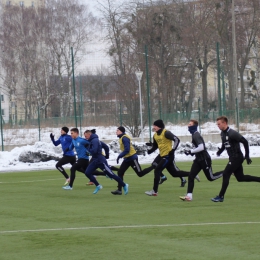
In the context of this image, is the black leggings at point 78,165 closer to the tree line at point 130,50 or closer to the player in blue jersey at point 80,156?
the player in blue jersey at point 80,156

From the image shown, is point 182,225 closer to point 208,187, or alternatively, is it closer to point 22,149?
point 208,187

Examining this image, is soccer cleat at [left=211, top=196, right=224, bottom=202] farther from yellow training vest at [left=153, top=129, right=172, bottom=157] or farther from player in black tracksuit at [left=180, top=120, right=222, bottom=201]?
yellow training vest at [left=153, top=129, right=172, bottom=157]

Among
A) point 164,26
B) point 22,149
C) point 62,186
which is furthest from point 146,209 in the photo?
point 164,26

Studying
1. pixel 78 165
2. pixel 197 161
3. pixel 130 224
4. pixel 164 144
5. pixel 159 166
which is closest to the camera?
pixel 130 224

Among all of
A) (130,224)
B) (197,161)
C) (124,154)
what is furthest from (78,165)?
(130,224)

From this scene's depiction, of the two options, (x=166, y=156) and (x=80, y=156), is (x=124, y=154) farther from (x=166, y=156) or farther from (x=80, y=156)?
(x=80, y=156)

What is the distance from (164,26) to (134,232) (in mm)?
44465

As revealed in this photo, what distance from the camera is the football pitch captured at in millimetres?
9719

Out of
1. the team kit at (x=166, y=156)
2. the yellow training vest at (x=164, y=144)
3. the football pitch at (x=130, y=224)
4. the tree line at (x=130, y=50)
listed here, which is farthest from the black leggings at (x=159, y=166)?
the tree line at (x=130, y=50)

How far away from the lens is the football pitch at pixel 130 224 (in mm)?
9719

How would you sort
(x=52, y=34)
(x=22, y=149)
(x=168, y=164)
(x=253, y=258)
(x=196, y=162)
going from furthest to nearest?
(x=52, y=34)
(x=22, y=149)
(x=168, y=164)
(x=196, y=162)
(x=253, y=258)

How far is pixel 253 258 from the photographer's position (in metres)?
8.95

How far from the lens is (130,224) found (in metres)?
12.4

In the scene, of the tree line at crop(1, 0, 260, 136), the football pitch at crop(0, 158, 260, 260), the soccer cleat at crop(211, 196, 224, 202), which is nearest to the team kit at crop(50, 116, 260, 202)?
the soccer cleat at crop(211, 196, 224, 202)
